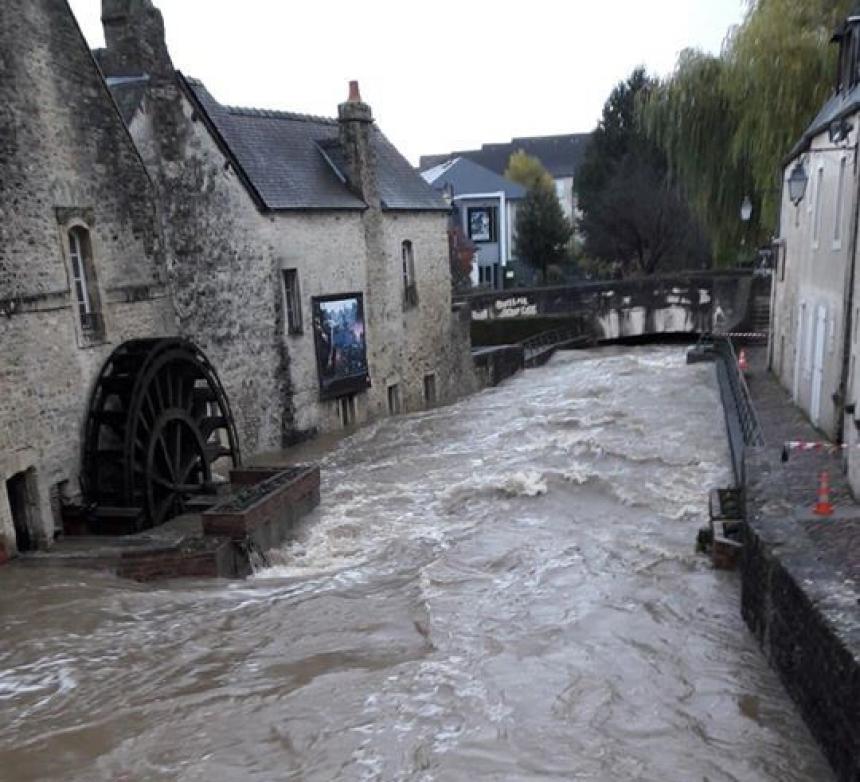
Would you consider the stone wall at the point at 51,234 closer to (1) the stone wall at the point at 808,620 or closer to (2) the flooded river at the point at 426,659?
(2) the flooded river at the point at 426,659

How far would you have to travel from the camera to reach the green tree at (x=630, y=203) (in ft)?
127

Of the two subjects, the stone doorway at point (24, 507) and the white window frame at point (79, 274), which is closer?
the stone doorway at point (24, 507)

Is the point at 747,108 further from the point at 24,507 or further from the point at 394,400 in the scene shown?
the point at 24,507

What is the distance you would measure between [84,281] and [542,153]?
60388mm

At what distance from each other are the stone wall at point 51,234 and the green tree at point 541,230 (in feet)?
110

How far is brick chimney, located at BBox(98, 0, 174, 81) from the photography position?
47.0 feet

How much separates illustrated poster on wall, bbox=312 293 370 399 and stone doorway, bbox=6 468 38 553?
27.9ft

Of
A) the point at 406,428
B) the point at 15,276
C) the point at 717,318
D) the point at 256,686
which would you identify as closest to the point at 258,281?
the point at 406,428

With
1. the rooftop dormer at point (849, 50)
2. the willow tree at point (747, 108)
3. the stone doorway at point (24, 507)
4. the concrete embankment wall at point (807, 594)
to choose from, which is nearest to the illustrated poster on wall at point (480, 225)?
the willow tree at point (747, 108)

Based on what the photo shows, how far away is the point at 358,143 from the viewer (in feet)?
66.1

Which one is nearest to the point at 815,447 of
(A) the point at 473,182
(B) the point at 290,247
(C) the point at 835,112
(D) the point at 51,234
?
(C) the point at 835,112

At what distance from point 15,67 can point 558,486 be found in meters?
9.98

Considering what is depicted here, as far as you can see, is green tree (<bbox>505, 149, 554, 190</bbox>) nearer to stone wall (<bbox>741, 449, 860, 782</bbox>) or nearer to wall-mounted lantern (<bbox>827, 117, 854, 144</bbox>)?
wall-mounted lantern (<bbox>827, 117, 854, 144</bbox>)

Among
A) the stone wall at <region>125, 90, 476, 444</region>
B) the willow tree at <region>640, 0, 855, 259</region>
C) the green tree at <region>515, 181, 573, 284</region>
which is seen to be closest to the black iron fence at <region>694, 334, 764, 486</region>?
the willow tree at <region>640, 0, 855, 259</region>
